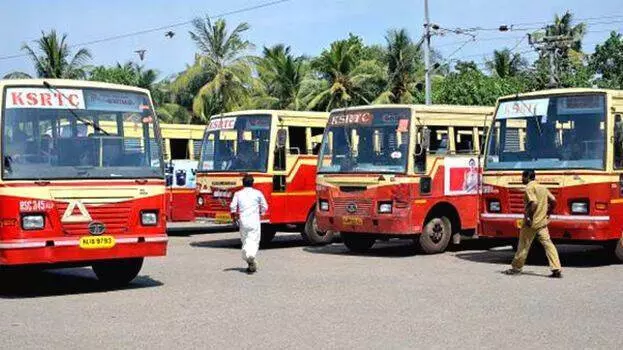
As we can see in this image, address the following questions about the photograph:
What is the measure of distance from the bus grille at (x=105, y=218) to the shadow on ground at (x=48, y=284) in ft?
3.78

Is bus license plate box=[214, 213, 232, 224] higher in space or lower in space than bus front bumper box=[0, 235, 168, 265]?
lower

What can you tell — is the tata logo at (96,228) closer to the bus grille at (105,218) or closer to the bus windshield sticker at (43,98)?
the bus grille at (105,218)

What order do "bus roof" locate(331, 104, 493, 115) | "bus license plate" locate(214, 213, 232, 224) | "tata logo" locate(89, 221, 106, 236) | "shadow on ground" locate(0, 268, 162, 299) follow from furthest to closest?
"bus license plate" locate(214, 213, 232, 224), "bus roof" locate(331, 104, 493, 115), "shadow on ground" locate(0, 268, 162, 299), "tata logo" locate(89, 221, 106, 236)

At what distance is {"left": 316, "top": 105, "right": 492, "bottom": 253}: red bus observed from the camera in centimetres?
1628

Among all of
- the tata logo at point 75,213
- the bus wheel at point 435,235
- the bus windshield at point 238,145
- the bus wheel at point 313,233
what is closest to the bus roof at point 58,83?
the tata logo at point 75,213

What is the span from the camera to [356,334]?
28.5 ft

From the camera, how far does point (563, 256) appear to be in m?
16.7

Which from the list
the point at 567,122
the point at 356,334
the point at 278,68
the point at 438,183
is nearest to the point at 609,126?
the point at 567,122

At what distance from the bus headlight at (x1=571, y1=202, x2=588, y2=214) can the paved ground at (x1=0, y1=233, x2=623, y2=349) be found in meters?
0.94

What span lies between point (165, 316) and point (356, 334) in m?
A: 2.38

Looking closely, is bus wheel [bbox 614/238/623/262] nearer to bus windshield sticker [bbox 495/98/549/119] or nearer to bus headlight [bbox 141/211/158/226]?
bus windshield sticker [bbox 495/98/549/119]

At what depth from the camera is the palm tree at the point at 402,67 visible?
44406mm

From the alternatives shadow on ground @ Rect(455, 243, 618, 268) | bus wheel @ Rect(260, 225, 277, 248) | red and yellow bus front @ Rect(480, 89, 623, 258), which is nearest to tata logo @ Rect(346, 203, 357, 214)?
shadow on ground @ Rect(455, 243, 618, 268)

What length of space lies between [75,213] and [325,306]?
341cm
